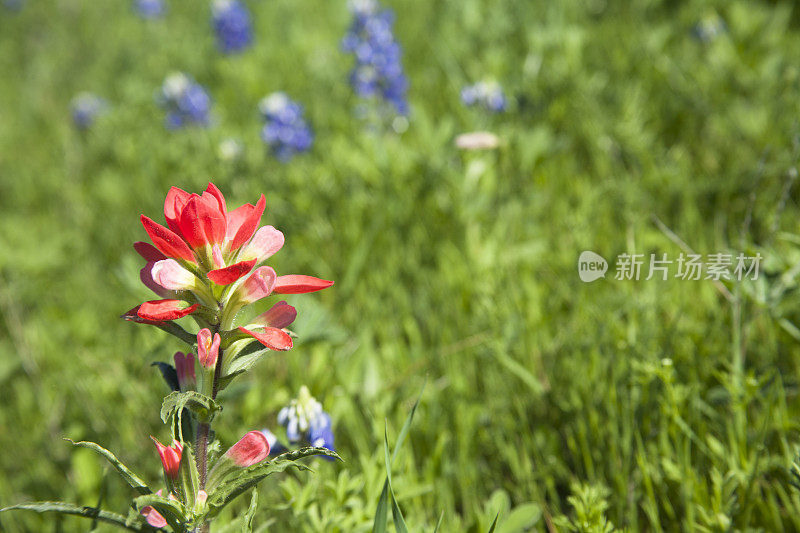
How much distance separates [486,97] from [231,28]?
219cm

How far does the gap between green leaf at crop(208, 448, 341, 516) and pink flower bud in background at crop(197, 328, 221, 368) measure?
7.5 inches

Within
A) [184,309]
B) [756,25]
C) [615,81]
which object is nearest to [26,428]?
[184,309]

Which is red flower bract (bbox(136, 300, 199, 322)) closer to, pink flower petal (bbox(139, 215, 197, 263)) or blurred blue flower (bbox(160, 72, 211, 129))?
pink flower petal (bbox(139, 215, 197, 263))

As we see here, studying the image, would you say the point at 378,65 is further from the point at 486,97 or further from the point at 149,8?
the point at 149,8

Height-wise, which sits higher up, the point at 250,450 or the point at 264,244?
the point at 264,244

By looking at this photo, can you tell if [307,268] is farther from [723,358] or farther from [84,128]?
[84,128]

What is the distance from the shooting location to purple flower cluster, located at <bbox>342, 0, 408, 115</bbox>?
3449 millimetres

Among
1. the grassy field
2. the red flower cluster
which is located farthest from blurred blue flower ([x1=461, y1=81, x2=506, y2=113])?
the red flower cluster

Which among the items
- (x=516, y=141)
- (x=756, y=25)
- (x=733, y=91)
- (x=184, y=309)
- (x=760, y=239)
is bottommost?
(x=184, y=309)

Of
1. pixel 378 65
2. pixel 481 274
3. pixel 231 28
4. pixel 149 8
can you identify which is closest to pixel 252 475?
pixel 481 274

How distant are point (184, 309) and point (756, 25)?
3.66 meters

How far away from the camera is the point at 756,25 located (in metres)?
3.50

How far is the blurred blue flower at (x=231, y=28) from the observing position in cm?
431

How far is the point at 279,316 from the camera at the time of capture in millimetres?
1110
